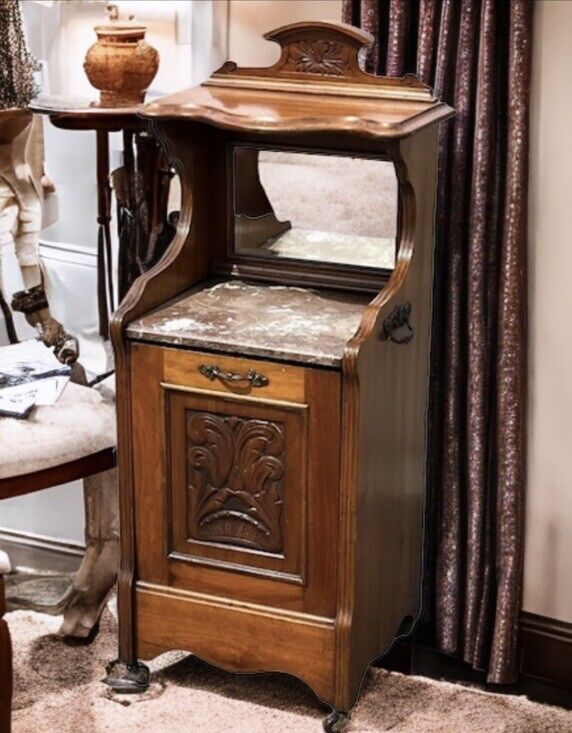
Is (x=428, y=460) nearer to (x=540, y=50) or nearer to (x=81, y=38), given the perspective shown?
(x=540, y=50)

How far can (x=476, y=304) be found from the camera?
10.1 feet

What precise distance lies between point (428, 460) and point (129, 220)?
95cm

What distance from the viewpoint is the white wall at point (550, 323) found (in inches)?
117

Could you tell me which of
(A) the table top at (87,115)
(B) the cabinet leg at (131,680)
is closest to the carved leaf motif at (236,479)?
(B) the cabinet leg at (131,680)

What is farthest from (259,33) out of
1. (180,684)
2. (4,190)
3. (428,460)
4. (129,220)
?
(180,684)

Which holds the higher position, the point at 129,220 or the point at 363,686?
the point at 129,220

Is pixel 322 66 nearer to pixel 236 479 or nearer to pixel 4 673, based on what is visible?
pixel 236 479

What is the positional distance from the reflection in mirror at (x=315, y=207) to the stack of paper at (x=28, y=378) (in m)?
0.57

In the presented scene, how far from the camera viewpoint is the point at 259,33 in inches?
130

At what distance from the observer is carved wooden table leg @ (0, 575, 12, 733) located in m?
2.67

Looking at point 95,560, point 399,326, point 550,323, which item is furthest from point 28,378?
point 550,323

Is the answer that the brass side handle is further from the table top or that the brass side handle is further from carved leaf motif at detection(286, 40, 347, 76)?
the table top

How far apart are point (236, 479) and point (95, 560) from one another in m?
0.72

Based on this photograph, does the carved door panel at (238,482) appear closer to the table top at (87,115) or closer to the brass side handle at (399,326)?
the brass side handle at (399,326)
